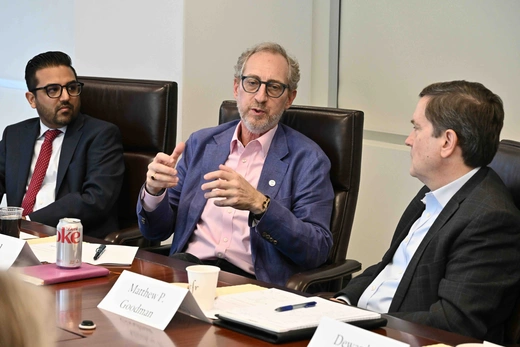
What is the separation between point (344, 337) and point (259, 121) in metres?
1.57

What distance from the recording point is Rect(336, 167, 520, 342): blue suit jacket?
6.61 feet

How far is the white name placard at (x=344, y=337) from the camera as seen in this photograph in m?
1.43

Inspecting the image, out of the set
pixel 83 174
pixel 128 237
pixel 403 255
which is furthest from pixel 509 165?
pixel 83 174

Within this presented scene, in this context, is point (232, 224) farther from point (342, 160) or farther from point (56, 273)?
point (56, 273)

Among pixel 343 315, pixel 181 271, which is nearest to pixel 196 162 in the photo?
pixel 181 271

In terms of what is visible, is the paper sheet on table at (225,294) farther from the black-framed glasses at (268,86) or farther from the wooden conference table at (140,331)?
the black-framed glasses at (268,86)

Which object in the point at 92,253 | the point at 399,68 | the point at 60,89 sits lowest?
the point at 92,253

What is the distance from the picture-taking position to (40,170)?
3559 mm

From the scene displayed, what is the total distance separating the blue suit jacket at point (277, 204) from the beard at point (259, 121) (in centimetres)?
5

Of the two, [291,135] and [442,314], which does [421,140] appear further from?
[291,135]

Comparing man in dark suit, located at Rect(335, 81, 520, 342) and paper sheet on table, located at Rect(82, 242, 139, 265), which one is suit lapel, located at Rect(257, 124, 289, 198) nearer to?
man in dark suit, located at Rect(335, 81, 520, 342)

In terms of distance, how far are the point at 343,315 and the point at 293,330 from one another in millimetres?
129

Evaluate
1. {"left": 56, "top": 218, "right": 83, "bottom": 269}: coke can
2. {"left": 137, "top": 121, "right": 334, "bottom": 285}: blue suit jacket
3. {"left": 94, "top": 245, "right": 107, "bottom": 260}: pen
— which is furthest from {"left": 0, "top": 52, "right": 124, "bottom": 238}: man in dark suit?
{"left": 56, "top": 218, "right": 83, "bottom": 269}: coke can

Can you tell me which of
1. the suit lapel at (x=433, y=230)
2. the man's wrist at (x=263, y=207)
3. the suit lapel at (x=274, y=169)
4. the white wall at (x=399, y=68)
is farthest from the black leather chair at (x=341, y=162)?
the white wall at (x=399, y=68)
